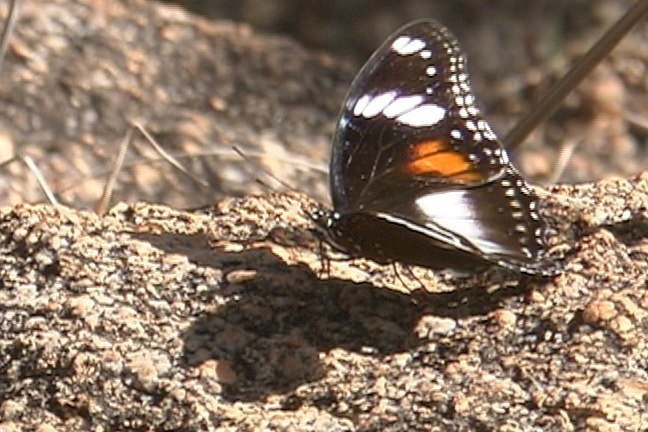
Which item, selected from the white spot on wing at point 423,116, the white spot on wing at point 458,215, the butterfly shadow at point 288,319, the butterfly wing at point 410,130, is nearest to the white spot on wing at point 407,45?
the butterfly wing at point 410,130

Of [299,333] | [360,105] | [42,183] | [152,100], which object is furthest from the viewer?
[152,100]

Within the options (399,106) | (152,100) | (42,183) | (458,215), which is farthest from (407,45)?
(152,100)

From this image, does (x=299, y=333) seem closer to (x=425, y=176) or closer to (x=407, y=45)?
(x=425, y=176)

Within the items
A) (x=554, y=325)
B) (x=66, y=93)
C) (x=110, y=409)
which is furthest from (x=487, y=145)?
(x=66, y=93)

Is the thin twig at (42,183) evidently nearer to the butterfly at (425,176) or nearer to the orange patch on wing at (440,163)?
the butterfly at (425,176)

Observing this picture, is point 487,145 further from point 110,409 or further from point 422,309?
point 110,409

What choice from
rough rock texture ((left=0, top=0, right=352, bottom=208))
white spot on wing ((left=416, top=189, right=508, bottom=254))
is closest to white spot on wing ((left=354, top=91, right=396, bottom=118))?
white spot on wing ((left=416, top=189, right=508, bottom=254))
